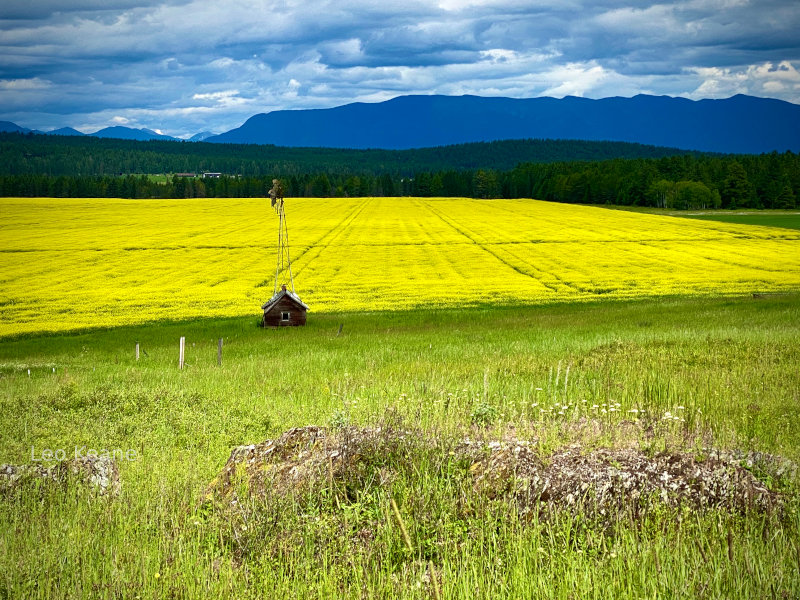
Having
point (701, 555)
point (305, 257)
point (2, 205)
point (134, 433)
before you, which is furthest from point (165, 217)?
point (701, 555)

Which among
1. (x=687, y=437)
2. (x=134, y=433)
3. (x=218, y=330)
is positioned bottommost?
(x=218, y=330)

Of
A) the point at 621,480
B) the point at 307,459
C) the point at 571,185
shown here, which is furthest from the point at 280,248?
the point at 571,185

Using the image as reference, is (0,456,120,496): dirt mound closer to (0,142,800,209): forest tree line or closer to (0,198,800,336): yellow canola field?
(0,198,800,336): yellow canola field

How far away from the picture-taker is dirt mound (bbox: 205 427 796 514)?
22.5ft

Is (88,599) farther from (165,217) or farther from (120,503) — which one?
(165,217)

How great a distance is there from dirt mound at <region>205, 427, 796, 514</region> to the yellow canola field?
99.5 feet

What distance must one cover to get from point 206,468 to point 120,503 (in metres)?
1.41

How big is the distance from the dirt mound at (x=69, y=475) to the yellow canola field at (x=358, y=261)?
2921 cm

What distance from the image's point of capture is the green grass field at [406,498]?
19.1 ft

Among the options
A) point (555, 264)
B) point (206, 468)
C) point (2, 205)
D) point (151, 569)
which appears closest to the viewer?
point (151, 569)

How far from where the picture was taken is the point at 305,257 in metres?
61.5

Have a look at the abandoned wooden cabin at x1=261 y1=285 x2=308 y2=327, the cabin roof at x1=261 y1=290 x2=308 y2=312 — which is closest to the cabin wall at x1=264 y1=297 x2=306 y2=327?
the abandoned wooden cabin at x1=261 y1=285 x2=308 y2=327

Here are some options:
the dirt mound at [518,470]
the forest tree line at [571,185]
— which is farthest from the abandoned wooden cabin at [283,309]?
the forest tree line at [571,185]

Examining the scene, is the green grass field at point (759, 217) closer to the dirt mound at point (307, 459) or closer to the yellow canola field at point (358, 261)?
the yellow canola field at point (358, 261)
